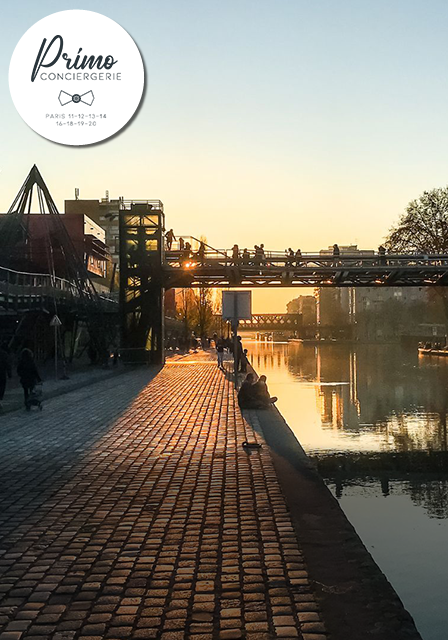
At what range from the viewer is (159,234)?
43.0 meters

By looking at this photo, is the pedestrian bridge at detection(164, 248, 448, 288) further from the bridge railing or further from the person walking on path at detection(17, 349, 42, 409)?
the person walking on path at detection(17, 349, 42, 409)

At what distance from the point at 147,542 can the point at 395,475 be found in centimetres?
655

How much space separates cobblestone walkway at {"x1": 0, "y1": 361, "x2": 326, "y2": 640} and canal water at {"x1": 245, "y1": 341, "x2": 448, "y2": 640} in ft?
3.85

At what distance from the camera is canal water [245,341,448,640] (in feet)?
23.6

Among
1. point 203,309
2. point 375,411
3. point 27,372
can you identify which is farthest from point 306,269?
point 203,309

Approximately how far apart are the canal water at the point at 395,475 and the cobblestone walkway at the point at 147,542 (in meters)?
1.17

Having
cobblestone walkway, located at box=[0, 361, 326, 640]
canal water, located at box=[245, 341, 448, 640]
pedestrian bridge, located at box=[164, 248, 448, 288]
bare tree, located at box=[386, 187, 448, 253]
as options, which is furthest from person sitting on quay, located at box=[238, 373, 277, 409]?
bare tree, located at box=[386, 187, 448, 253]

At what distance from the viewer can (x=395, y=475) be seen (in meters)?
12.2

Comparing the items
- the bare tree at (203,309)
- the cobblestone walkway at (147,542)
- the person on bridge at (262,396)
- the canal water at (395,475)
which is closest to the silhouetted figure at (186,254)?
the canal water at (395,475)

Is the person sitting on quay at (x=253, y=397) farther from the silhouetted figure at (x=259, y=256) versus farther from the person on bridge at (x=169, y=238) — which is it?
the person on bridge at (x=169, y=238)

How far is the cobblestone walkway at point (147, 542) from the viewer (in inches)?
190

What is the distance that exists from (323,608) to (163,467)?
5577 millimetres

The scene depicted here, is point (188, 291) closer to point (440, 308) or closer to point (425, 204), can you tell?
point (440, 308)

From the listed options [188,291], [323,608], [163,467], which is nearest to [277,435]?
[163,467]
